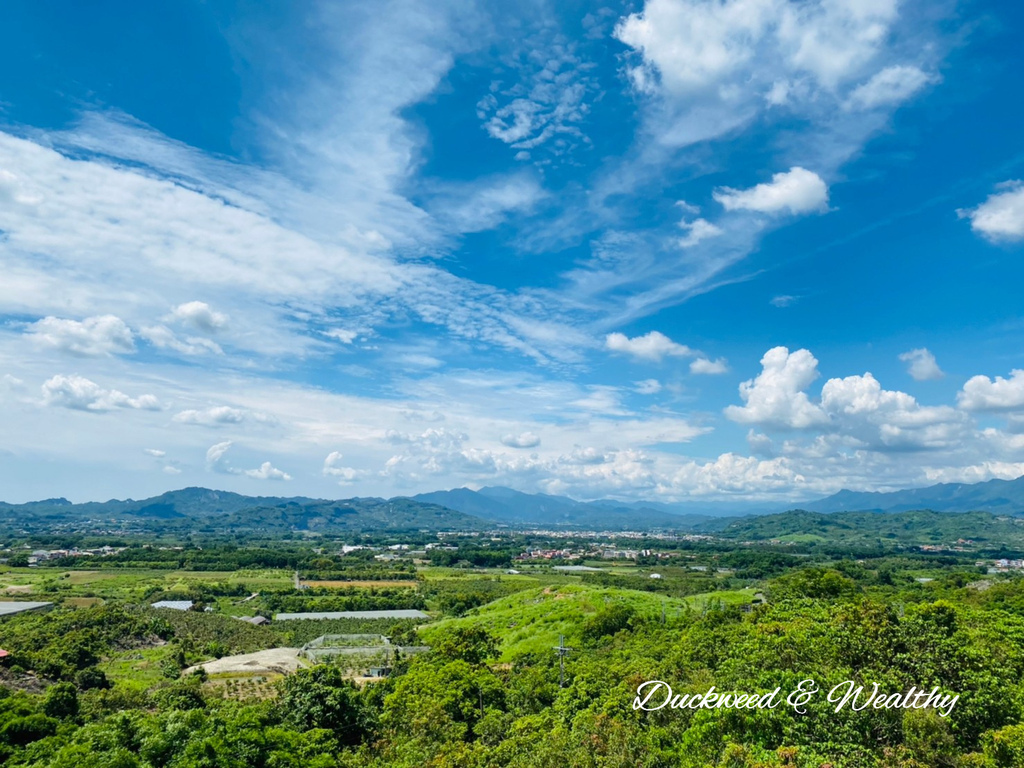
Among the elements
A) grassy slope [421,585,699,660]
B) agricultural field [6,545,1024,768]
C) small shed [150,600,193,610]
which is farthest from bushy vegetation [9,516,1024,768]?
small shed [150,600,193,610]

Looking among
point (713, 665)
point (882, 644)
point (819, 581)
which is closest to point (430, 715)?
point (713, 665)

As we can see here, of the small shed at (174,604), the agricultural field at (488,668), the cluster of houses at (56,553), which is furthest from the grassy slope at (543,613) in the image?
the cluster of houses at (56,553)

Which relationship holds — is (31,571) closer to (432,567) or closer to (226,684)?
(432,567)

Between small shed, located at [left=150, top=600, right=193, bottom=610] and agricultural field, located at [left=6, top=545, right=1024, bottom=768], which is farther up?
agricultural field, located at [left=6, top=545, right=1024, bottom=768]

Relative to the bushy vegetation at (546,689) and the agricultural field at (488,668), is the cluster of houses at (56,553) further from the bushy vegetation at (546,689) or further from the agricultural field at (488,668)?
the bushy vegetation at (546,689)

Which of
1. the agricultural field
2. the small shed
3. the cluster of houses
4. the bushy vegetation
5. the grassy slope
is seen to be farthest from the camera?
the cluster of houses

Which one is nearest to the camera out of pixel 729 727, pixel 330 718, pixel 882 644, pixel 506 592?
pixel 729 727

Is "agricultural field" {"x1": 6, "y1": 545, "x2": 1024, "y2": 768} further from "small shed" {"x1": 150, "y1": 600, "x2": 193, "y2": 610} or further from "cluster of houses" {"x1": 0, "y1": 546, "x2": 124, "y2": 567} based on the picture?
"cluster of houses" {"x1": 0, "y1": 546, "x2": 124, "y2": 567}

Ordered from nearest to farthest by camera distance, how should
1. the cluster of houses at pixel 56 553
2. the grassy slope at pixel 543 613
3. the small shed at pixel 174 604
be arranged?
the grassy slope at pixel 543 613 → the small shed at pixel 174 604 → the cluster of houses at pixel 56 553

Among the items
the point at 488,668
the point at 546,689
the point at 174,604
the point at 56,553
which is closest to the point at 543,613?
the point at 488,668

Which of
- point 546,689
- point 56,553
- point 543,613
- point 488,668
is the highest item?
point 546,689

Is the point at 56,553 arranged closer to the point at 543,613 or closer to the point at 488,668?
the point at 543,613
